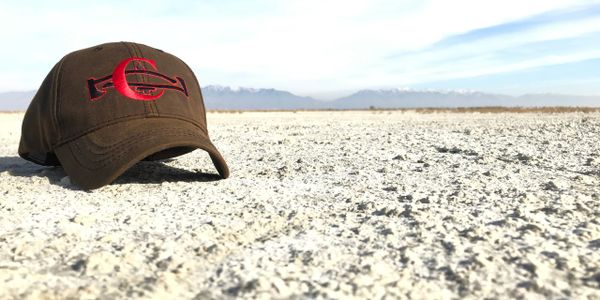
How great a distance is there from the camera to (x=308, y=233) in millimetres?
2500

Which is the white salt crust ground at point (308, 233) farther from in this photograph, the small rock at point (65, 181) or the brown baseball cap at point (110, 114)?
the brown baseball cap at point (110, 114)

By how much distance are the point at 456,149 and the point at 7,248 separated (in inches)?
196

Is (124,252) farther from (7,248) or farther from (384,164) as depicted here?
(384,164)

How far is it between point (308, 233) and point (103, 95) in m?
1.97

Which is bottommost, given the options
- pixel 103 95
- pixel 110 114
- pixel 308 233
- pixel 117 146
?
pixel 308 233

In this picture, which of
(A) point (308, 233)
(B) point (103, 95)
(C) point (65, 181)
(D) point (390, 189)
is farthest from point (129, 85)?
(D) point (390, 189)

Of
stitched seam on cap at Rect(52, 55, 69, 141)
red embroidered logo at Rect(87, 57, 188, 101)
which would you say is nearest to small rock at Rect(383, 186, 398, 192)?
red embroidered logo at Rect(87, 57, 188, 101)

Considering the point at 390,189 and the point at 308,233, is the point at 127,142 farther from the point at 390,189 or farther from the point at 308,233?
the point at 390,189

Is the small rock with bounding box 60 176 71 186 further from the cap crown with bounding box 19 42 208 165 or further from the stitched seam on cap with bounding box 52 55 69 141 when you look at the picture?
the stitched seam on cap with bounding box 52 55 69 141

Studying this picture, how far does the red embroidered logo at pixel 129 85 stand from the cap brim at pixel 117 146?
0.74 feet

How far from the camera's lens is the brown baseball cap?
127 inches

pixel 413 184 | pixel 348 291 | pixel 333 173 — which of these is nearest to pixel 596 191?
pixel 413 184

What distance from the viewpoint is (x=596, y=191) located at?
3309mm

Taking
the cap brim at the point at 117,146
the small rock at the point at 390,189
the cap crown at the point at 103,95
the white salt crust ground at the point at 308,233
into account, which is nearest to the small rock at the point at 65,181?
the white salt crust ground at the point at 308,233
